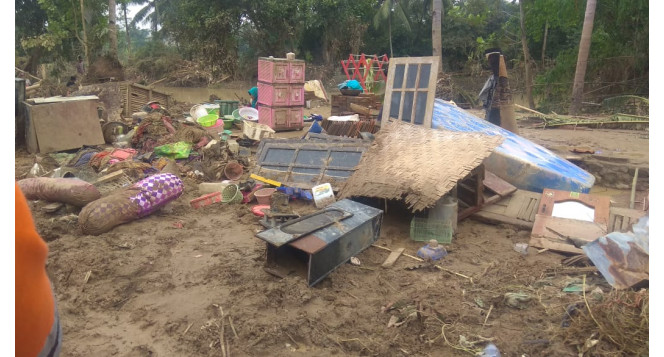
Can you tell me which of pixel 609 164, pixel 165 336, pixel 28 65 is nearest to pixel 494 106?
pixel 609 164

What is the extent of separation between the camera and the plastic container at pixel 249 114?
12523mm

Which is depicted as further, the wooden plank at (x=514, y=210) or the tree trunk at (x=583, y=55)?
the tree trunk at (x=583, y=55)

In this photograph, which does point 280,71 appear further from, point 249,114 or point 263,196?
point 263,196

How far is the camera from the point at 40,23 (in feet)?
80.9

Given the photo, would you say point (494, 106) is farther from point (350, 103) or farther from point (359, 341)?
point (359, 341)

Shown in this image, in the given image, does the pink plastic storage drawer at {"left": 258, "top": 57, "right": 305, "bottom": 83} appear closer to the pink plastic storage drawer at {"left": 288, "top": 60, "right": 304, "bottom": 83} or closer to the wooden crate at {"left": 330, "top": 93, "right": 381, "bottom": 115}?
the pink plastic storage drawer at {"left": 288, "top": 60, "right": 304, "bottom": 83}

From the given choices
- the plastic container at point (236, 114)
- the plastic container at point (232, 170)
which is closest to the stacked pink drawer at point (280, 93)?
the plastic container at point (236, 114)

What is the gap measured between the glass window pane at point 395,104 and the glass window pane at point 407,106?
123 millimetres

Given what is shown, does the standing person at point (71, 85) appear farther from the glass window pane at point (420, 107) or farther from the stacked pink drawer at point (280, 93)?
the glass window pane at point (420, 107)

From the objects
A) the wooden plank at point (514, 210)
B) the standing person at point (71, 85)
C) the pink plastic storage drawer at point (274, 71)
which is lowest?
the wooden plank at point (514, 210)

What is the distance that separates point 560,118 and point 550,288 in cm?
1011

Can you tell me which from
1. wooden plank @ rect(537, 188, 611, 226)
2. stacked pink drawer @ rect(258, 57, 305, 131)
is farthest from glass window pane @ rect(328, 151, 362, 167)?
stacked pink drawer @ rect(258, 57, 305, 131)

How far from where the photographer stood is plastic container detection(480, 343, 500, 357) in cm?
321

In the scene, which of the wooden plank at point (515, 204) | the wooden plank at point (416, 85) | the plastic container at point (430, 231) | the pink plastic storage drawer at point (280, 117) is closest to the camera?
the plastic container at point (430, 231)
